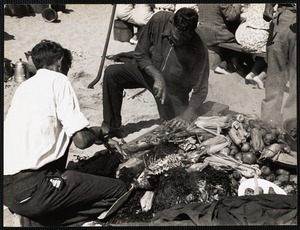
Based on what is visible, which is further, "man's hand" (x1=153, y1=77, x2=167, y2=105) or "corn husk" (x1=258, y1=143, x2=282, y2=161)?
"man's hand" (x1=153, y1=77, x2=167, y2=105)

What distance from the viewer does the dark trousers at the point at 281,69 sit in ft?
17.7

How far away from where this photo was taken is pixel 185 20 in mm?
5176

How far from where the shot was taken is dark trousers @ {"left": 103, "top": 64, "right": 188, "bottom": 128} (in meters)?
5.43

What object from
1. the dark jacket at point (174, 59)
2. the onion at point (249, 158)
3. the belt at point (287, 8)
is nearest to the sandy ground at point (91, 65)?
the dark jacket at point (174, 59)

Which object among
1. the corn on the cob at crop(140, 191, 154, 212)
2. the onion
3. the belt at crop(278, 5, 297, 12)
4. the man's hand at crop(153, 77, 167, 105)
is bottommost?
the corn on the cob at crop(140, 191, 154, 212)

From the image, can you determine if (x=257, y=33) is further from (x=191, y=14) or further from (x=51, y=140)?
(x=51, y=140)

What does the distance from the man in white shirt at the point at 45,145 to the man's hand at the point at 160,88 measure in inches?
39.4

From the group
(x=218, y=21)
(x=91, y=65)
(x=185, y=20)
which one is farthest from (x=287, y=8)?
(x=91, y=65)

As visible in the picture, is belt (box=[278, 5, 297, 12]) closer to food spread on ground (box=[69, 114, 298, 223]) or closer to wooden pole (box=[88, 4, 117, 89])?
food spread on ground (box=[69, 114, 298, 223])

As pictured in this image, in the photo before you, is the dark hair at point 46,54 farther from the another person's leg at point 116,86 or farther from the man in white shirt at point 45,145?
the another person's leg at point 116,86

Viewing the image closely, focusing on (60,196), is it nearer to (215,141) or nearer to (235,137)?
(215,141)

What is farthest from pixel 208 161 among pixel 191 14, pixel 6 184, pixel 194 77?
pixel 6 184

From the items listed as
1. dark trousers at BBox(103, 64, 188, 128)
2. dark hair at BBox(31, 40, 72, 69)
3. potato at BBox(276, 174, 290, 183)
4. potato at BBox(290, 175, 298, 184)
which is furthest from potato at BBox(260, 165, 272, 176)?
dark hair at BBox(31, 40, 72, 69)

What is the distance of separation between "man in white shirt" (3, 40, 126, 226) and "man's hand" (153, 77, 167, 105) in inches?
39.4
